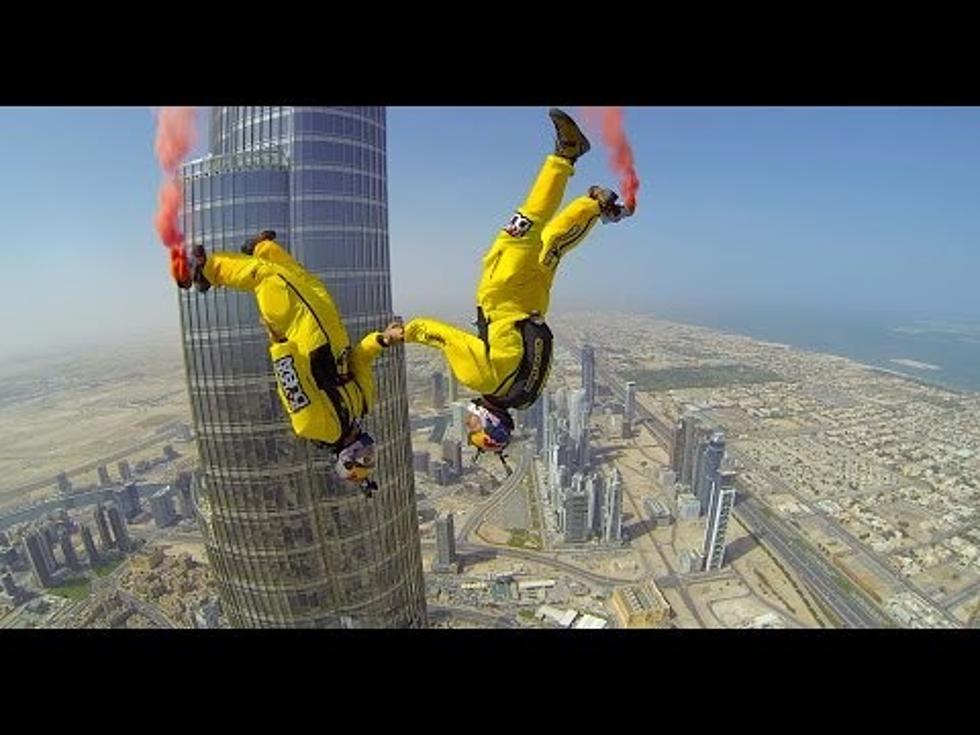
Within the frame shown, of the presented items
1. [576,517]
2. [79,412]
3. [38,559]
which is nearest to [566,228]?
[576,517]

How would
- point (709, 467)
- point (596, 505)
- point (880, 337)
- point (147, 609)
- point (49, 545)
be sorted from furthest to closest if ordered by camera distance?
1. point (880, 337)
2. point (709, 467)
3. point (596, 505)
4. point (49, 545)
5. point (147, 609)

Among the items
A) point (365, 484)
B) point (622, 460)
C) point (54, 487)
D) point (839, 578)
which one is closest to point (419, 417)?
point (622, 460)

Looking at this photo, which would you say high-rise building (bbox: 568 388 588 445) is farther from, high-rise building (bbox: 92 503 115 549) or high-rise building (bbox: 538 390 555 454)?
high-rise building (bbox: 92 503 115 549)

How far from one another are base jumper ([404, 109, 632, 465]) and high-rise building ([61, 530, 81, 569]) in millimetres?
23331

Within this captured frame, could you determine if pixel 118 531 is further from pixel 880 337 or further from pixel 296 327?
pixel 880 337

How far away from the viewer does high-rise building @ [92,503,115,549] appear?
2025 centimetres

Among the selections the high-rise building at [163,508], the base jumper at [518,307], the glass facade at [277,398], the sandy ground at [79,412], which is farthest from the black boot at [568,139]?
the high-rise building at [163,508]

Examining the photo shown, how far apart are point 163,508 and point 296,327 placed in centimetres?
2423

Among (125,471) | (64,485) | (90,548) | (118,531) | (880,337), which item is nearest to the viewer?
(90,548)

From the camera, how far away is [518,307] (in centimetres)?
275

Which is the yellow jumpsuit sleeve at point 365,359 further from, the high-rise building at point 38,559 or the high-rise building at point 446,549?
the high-rise building at point 38,559

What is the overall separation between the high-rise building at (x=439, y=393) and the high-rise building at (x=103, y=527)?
1729 centimetres

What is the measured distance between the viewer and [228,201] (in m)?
7.76

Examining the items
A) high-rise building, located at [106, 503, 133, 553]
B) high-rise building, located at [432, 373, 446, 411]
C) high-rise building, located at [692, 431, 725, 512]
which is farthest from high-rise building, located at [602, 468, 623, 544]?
high-rise building, located at [106, 503, 133, 553]
